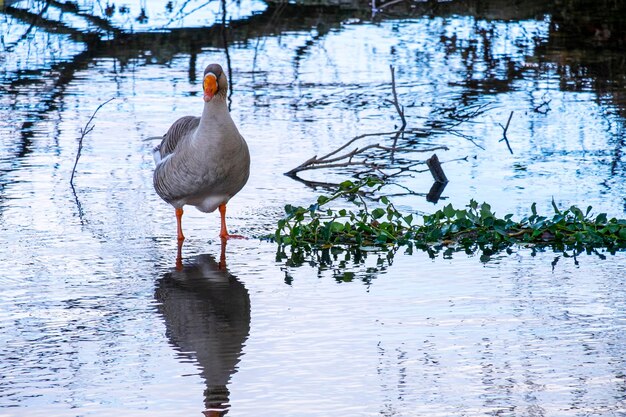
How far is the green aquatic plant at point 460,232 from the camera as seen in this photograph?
840 cm

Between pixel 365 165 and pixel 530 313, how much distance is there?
3.81 metres

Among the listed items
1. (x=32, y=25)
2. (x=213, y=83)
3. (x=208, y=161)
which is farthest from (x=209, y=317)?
(x=32, y=25)

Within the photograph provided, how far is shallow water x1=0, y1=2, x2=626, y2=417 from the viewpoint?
5.70 meters

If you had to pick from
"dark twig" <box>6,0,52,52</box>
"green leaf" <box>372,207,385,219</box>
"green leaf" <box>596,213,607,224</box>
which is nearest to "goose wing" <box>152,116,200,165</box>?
"green leaf" <box>372,207,385,219</box>

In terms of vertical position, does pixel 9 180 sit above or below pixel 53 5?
below

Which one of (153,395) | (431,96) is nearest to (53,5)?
(431,96)

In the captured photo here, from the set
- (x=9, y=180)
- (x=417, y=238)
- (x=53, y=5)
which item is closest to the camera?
(x=417, y=238)

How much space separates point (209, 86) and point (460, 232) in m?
2.10

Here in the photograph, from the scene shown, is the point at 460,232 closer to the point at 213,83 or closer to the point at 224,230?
the point at 224,230

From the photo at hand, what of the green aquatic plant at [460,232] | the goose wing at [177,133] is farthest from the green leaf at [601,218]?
the goose wing at [177,133]

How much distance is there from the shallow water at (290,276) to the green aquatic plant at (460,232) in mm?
268

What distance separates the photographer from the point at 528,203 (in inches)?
376

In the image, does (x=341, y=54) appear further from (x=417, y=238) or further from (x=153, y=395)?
(x=153, y=395)

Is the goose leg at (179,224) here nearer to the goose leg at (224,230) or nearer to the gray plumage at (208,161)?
the gray plumage at (208,161)
